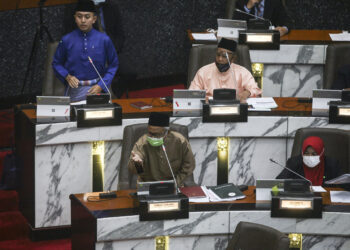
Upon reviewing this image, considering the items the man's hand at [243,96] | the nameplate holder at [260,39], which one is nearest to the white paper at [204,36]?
the nameplate holder at [260,39]

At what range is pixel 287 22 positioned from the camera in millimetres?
7371

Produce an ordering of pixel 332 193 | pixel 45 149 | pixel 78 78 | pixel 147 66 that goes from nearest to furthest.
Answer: pixel 332 193 < pixel 45 149 < pixel 78 78 < pixel 147 66

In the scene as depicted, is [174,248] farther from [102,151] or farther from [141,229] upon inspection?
[102,151]

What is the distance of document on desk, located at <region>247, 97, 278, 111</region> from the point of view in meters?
5.75

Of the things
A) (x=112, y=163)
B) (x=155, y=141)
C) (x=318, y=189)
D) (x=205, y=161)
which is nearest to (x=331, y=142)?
(x=318, y=189)

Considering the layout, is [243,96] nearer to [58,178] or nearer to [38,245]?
[58,178]

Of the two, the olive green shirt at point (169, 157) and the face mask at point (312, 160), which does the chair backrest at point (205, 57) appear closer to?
the olive green shirt at point (169, 157)

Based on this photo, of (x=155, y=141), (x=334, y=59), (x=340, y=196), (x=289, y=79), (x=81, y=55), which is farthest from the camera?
(x=289, y=79)

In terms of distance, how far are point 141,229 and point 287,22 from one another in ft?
11.7

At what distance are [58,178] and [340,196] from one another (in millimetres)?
1872

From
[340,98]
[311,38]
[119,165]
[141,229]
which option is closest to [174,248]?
[141,229]

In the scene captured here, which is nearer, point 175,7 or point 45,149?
point 45,149

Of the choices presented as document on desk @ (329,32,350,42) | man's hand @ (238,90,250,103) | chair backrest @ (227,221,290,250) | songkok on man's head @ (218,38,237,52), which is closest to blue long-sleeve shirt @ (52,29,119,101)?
songkok on man's head @ (218,38,237,52)

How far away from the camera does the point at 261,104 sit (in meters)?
5.84
